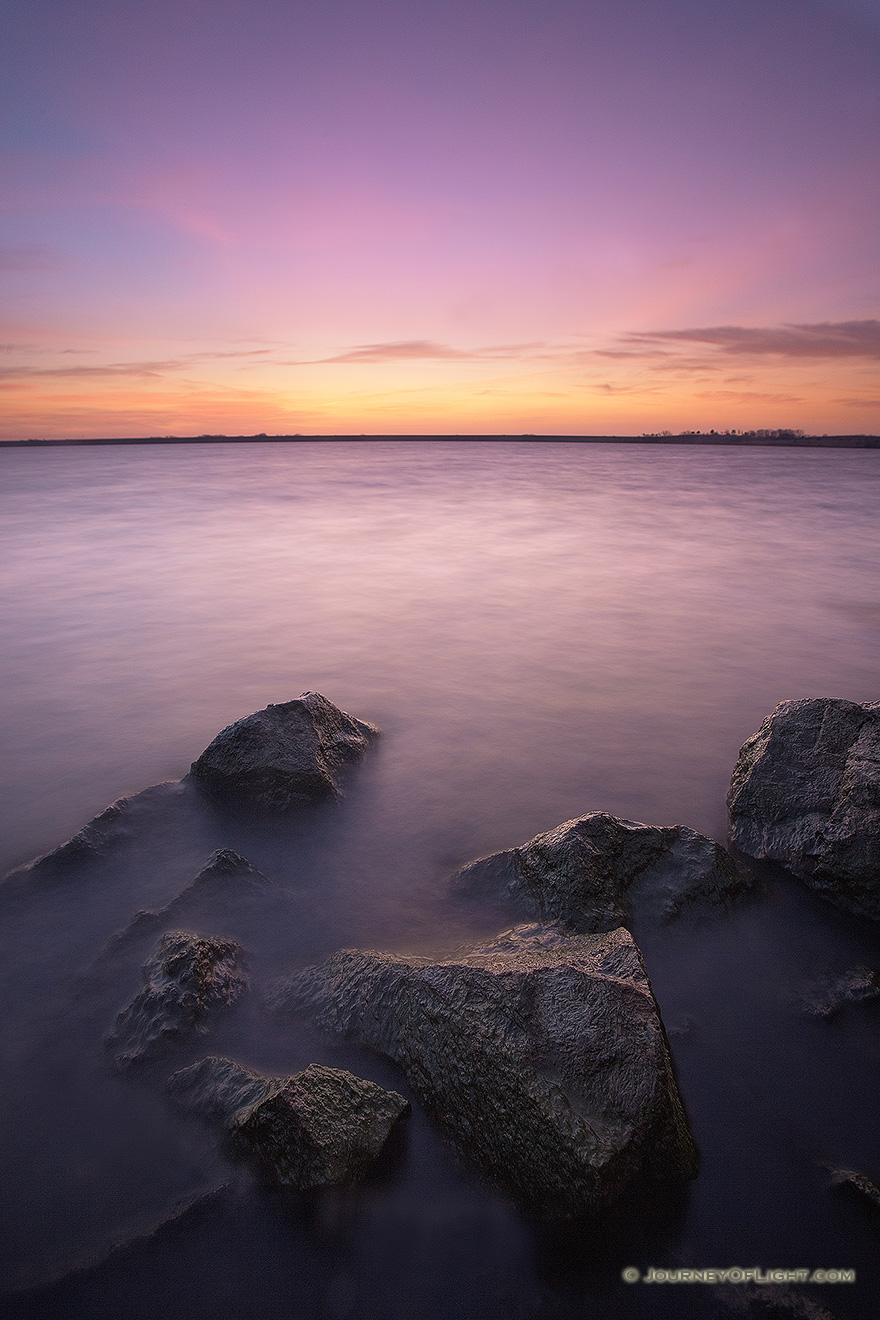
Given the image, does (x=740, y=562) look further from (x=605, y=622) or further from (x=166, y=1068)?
(x=166, y=1068)

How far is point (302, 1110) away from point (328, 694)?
455 cm

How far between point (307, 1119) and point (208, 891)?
4.99 ft

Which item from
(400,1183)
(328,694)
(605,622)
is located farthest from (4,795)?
(605,622)

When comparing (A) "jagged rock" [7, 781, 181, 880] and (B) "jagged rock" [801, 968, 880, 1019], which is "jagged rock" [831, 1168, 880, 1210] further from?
(A) "jagged rock" [7, 781, 181, 880]

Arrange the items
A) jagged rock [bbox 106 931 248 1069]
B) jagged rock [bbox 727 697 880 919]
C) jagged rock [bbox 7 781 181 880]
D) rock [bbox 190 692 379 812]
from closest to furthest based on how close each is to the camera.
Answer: jagged rock [bbox 106 931 248 1069], jagged rock [bbox 727 697 880 919], jagged rock [bbox 7 781 181 880], rock [bbox 190 692 379 812]

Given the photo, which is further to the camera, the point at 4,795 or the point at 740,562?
the point at 740,562

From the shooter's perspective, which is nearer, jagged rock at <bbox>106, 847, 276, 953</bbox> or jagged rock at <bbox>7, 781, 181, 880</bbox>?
jagged rock at <bbox>106, 847, 276, 953</bbox>

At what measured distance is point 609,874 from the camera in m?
3.20

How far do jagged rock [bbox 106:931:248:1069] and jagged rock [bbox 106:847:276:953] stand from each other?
0.94 ft

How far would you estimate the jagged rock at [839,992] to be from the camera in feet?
9.20

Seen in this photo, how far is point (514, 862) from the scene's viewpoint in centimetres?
350

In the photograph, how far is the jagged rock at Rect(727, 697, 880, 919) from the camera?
329 centimetres

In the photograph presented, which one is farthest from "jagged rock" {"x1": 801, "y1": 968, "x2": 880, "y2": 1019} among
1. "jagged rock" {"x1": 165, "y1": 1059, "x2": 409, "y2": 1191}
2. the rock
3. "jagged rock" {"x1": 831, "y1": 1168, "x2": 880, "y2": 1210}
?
the rock

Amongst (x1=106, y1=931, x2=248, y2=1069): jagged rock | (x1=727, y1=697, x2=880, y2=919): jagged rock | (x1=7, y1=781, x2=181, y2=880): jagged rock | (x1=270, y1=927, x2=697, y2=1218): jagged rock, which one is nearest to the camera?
(x1=270, y1=927, x2=697, y2=1218): jagged rock
